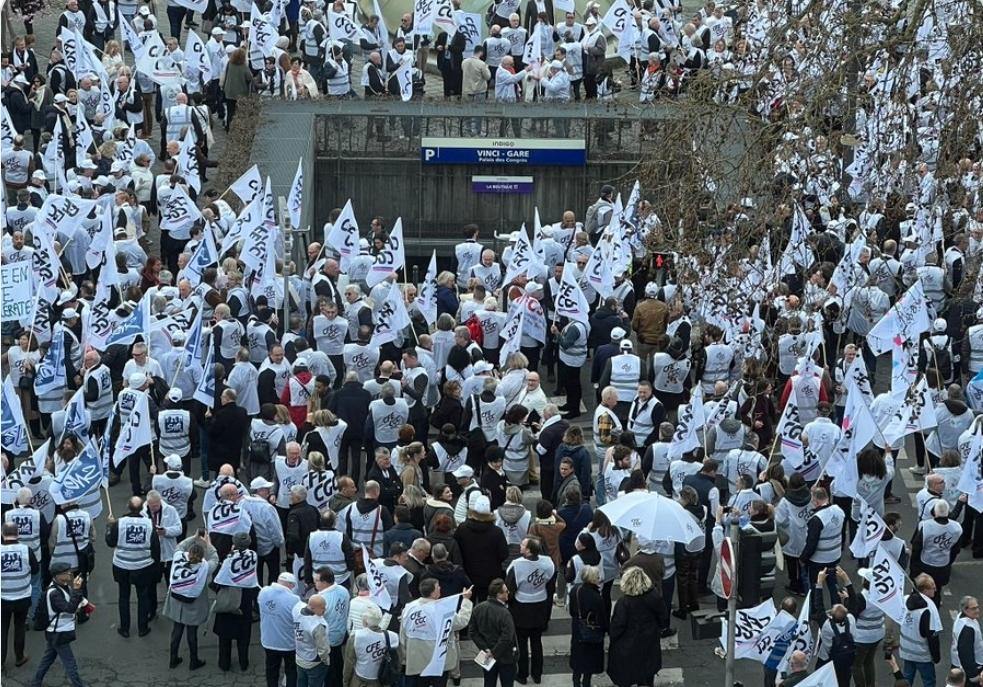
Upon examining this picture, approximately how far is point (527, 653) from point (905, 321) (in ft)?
21.2

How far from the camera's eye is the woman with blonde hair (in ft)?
61.9

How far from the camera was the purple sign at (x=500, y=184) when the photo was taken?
33906mm

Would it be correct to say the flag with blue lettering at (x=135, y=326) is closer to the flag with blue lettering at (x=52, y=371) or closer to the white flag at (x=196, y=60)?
the flag with blue lettering at (x=52, y=371)

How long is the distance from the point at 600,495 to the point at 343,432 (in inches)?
115

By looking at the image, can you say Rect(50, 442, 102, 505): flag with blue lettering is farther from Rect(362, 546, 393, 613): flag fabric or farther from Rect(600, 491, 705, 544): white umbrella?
Rect(600, 491, 705, 544): white umbrella

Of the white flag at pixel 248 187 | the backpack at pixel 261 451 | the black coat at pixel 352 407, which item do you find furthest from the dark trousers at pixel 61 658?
the white flag at pixel 248 187

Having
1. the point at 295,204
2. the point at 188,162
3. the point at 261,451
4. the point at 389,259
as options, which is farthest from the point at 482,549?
the point at 188,162

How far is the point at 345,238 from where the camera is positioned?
27.0 meters

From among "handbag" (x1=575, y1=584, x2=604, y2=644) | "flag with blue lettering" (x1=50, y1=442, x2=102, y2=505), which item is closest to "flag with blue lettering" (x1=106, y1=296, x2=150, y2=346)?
"flag with blue lettering" (x1=50, y1=442, x2=102, y2=505)

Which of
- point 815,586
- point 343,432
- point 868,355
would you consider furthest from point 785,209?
point 868,355

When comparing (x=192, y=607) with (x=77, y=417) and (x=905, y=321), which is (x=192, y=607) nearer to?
(x=77, y=417)

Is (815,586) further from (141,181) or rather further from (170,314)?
(141,181)

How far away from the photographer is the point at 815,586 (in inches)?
792

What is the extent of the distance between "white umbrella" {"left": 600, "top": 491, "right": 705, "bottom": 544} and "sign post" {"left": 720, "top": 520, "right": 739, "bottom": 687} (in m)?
1.00
